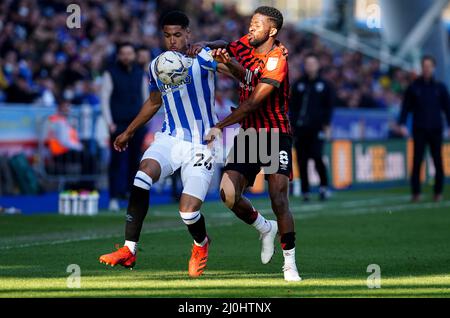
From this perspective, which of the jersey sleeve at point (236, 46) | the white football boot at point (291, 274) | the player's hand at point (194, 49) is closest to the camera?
the white football boot at point (291, 274)

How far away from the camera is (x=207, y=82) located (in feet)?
33.1

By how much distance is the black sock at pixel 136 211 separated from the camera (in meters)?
9.80

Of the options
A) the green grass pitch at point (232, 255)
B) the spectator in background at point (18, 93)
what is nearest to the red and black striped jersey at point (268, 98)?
the green grass pitch at point (232, 255)

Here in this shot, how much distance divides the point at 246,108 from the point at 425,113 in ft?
35.0

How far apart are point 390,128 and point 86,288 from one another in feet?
75.1

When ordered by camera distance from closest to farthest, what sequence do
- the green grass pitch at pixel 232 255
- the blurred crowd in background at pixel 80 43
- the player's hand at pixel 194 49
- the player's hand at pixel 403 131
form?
the green grass pitch at pixel 232 255 < the player's hand at pixel 194 49 < the blurred crowd in background at pixel 80 43 < the player's hand at pixel 403 131

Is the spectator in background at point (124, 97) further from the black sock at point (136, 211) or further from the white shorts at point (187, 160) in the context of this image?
the black sock at point (136, 211)

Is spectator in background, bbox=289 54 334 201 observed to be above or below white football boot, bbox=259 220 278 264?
above

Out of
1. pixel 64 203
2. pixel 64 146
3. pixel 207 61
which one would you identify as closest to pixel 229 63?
pixel 207 61

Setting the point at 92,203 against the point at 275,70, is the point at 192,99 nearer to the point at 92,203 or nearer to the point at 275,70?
the point at 275,70

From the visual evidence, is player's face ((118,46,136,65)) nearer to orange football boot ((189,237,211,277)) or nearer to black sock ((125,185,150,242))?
black sock ((125,185,150,242))

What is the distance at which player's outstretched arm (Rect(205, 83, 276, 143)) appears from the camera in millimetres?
9508

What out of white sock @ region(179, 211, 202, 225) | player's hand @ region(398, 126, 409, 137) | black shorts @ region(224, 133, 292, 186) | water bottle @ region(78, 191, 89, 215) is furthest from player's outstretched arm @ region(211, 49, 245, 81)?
player's hand @ region(398, 126, 409, 137)
